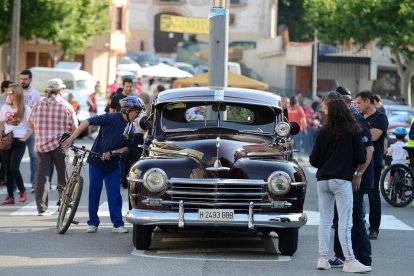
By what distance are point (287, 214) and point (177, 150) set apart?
147cm

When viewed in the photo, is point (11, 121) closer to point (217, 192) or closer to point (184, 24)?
point (217, 192)

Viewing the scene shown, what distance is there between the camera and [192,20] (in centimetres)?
9700

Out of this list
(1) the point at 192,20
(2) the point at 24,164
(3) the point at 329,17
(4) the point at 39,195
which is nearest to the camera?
(4) the point at 39,195

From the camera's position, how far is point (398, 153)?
2097 cm

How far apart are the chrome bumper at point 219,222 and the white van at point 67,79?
28880mm

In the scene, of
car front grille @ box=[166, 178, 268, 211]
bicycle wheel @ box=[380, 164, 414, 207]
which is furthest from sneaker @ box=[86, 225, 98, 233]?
bicycle wheel @ box=[380, 164, 414, 207]

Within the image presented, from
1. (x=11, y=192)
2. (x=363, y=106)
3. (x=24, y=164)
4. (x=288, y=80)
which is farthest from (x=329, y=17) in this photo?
(x=363, y=106)

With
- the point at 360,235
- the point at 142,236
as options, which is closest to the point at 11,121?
the point at 142,236

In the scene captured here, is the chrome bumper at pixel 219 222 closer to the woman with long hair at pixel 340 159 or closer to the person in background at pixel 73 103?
the woman with long hair at pixel 340 159

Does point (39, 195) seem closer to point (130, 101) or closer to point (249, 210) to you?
point (130, 101)

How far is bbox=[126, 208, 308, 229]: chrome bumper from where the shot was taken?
41.9 ft

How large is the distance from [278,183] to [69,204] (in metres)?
3.17

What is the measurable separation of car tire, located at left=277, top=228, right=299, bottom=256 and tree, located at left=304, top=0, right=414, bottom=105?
34.5 m

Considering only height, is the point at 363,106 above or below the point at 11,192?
above
